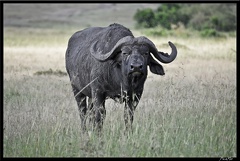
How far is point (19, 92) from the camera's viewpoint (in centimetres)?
1265

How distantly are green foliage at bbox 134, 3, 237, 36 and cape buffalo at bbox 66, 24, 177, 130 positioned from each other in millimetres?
30124

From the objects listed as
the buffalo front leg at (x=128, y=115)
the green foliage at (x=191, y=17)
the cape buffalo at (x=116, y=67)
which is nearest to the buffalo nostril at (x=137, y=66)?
the cape buffalo at (x=116, y=67)

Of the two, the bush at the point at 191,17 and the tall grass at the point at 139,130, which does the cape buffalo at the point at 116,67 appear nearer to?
the tall grass at the point at 139,130

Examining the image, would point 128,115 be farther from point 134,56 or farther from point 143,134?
point 134,56

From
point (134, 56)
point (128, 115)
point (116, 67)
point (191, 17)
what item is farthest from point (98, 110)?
point (191, 17)

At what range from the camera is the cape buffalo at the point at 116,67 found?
24.3 feet

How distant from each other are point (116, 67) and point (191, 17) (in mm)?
38815

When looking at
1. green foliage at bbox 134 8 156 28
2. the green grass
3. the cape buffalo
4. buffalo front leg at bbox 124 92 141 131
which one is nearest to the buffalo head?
the cape buffalo

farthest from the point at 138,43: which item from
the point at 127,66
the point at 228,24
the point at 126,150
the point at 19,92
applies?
the point at 228,24

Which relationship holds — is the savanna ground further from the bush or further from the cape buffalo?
the bush

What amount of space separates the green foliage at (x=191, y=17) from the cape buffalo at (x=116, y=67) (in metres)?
30.1

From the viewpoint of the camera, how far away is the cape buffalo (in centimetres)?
742

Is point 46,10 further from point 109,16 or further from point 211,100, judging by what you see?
point 211,100

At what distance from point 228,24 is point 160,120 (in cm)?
3708
